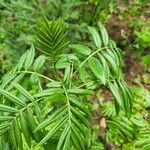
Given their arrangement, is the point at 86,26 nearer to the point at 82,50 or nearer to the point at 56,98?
the point at 82,50

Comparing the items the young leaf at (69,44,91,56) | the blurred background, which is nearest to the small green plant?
the young leaf at (69,44,91,56)

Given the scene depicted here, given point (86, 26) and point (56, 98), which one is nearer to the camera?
point (56, 98)

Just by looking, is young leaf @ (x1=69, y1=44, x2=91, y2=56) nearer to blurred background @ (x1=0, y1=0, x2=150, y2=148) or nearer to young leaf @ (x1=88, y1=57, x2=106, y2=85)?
young leaf @ (x1=88, y1=57, x2=106, y2=85)

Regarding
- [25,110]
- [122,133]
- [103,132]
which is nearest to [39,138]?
[25,110]

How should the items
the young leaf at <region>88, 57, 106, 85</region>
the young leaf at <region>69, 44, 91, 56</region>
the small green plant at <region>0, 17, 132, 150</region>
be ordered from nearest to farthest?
the small green plant at <region>0, 17, 132, 150</region>, the young leaf at <region>88, 57, 106, 85</region>, the young leaf at <region>69, 44, 91, 56</region>

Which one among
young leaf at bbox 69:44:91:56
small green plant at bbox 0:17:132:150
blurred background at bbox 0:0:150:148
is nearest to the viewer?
small green plant at bbox 0:17:132:150

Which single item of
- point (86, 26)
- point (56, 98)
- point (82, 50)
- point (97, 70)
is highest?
point (86, 26)

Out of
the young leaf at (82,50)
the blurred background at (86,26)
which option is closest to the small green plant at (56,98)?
the young leaf at (82,50)

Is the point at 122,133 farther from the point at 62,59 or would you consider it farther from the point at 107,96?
the point at 107,96

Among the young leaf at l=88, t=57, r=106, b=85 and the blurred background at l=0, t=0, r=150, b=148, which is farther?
the blurred background at l=0, t=0, r=150, b=148

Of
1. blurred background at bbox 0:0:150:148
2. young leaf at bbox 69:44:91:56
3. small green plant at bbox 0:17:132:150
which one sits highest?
blurred background at bbox 0:0:150:148

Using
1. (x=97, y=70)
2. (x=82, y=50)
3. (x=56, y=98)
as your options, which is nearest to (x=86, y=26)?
(x=82, y=50)
